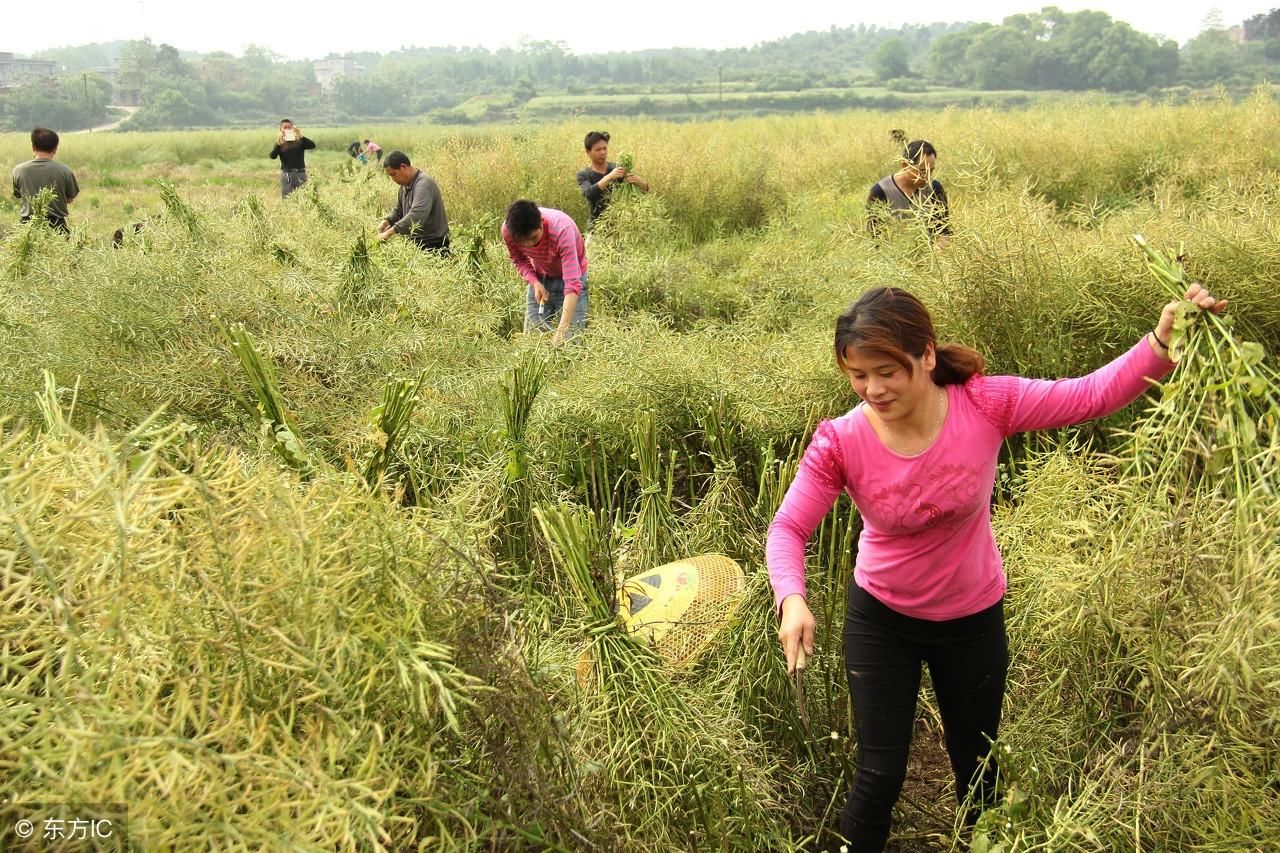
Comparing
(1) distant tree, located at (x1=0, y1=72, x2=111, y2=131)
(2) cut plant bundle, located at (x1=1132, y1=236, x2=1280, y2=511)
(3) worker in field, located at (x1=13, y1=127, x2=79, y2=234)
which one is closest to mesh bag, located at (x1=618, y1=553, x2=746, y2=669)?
(2) cut plant bundle, located at (x1=1132, y1=236, x2=1280, y2=511)

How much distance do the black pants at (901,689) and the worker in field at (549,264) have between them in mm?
2993

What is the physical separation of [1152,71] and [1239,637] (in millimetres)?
48785

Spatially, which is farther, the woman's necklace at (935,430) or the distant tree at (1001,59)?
the distant tree at (1001,59)

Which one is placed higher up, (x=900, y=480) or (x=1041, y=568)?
(x=900, y=480)

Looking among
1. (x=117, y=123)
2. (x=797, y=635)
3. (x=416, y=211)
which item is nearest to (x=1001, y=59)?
(x=117, y=123)

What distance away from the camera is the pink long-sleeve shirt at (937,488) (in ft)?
6.97

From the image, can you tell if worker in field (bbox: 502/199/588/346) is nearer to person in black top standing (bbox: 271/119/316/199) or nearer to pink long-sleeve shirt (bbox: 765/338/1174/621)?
pink long-sleeve shirt (bbox: 765/338/1174/621)

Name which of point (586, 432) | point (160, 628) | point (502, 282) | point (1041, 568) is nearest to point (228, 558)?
point (160, 628)

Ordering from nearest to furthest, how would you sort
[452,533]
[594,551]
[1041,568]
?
[452,533], [594,551], [1041,568]

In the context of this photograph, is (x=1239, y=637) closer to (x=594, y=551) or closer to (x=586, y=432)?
(x=594, y=551)

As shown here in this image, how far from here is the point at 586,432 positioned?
387 centimetres

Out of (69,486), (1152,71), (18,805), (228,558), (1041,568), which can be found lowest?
(1041,568)

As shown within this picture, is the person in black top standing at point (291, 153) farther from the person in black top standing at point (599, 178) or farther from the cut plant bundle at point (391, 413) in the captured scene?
the cut plant bundle at point (391, 413)

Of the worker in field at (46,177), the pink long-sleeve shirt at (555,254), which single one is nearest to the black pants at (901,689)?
the pink long-sleeve shirt at (555,254)
